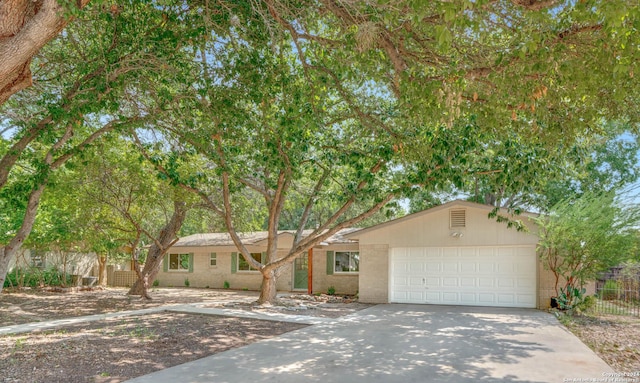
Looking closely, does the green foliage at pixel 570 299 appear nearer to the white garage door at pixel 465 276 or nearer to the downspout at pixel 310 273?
the white garage door at pixel 465 276

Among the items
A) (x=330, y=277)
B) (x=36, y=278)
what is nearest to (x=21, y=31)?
(x=330, y=277)

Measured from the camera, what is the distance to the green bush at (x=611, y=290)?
17.0 m

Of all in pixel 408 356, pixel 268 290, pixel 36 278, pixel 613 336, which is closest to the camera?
pixel 408 356

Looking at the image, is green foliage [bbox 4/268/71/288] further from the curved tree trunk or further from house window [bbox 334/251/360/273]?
the curved tree trunk

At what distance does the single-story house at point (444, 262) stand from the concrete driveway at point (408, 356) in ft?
11.7

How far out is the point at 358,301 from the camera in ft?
56.8

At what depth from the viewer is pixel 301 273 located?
22.0 metres

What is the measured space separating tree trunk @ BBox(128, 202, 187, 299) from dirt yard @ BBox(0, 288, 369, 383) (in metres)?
2.55

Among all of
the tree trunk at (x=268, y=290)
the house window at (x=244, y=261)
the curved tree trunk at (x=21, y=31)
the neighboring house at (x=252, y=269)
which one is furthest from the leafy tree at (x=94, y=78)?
the house window at (x=244, y=261)

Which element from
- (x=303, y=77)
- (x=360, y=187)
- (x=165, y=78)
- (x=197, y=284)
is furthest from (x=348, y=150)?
(x=197, y=284)

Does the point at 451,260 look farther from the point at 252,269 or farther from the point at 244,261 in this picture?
the point at 244,261

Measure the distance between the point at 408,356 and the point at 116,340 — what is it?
5630mm

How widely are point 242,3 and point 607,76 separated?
5.70m

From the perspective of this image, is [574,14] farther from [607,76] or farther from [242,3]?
[242,3]
